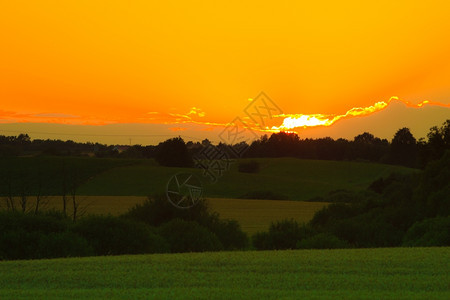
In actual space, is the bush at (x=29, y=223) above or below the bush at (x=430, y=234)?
above

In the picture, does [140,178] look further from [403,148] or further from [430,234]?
[430,234]

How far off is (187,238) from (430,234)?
401 inches

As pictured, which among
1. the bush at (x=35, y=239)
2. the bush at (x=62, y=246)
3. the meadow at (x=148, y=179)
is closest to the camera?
the bush at (x=62, y=246)

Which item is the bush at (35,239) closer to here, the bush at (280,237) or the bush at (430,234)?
the bush at (280,237)

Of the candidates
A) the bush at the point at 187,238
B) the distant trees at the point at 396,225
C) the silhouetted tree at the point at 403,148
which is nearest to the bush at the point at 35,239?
the bush at the point at 187,238

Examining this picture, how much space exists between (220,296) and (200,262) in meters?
4.84

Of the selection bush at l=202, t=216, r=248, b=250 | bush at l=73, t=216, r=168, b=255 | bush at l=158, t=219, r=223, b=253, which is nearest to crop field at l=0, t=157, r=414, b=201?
bush at l=202, t=216, r=248, b=250

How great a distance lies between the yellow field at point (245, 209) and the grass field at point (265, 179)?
20137mm

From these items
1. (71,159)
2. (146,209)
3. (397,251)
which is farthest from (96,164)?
(397,251)

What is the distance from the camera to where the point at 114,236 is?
24.9m

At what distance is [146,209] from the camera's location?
128ft

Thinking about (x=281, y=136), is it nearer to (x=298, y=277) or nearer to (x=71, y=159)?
(x=71, y=159)

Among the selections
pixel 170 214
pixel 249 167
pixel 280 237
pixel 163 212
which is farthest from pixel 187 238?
pixel 249 167

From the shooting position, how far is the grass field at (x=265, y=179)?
9269 centimetres
